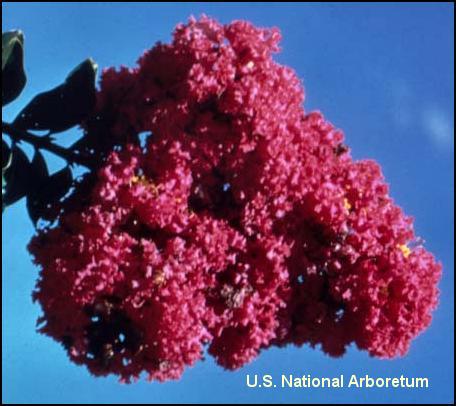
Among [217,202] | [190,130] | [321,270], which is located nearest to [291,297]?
[321,270]

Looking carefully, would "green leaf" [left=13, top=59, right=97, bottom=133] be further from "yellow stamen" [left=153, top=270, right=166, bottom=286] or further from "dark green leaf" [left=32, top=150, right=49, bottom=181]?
"yellow stamen" [left=153, top=270, right=166, bottom=286]

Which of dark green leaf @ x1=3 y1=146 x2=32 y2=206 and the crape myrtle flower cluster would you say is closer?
the crape myrtle flower cluster

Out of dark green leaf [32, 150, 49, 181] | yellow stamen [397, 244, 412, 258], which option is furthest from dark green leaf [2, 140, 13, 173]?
yellow stamen [397, 244, 412, 258]

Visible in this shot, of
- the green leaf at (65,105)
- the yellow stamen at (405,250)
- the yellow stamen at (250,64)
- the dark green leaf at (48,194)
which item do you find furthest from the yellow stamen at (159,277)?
the yellow stamen at (405,250)

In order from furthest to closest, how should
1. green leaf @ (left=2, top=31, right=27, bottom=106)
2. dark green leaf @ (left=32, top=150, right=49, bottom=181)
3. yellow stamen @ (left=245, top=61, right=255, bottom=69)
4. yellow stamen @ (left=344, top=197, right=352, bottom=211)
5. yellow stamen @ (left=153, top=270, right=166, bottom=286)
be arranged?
yellow stamen @ (left=344, top=197, right=352, bottom=211) → dark green leaf @ (left=32, top=150, right=49, bottom=181) → yellow stamen @ (left=245, top=61, right=255, bottom=69) → green leaf @ (left=2, top=31, right=27, bottom=106) → yellow stamen @ (left=153, top=270, right=166, bottom=286)

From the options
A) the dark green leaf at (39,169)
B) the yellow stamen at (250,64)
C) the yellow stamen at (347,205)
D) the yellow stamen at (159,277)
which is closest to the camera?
the yellow stamen at (159,277)

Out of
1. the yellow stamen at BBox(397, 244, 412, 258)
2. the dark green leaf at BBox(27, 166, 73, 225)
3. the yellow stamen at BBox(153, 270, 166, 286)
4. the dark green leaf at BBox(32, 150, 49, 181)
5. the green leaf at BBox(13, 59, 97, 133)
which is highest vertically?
the green leaf at BBox(13, 59, 97, 133)

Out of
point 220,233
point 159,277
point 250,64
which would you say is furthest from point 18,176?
point 250,64

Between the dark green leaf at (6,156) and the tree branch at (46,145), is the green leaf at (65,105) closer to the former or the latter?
the tree branch at (46,145)
